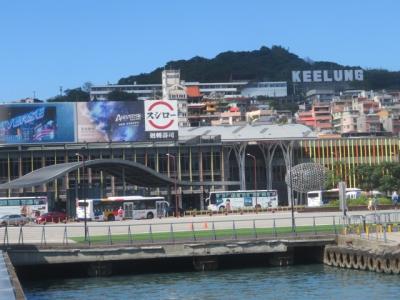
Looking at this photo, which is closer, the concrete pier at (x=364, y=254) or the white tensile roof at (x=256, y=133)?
the concrete pier at (x=364, y=254)

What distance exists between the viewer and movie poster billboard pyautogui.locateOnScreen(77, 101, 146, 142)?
140 m

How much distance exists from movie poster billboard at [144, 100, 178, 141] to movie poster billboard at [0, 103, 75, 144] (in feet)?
37.6

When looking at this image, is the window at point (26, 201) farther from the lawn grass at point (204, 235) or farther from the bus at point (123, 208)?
the lawn grass at point (204, 235)

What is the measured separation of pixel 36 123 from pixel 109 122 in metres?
11.0

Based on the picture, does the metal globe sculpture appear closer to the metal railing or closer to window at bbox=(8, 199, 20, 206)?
window at bbox=(8, 199, 20, 206)

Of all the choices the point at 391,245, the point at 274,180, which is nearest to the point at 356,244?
the point at 391,245

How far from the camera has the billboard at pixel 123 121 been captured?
140 m

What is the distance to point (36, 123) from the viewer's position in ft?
454

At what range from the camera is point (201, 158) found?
488ft

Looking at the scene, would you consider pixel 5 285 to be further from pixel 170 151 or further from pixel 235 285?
pixel 170 151

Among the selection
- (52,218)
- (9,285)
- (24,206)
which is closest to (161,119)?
(24,206)

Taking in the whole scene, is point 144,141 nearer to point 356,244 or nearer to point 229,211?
point 229,211

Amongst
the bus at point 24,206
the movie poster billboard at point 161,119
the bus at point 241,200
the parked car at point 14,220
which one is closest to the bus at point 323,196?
the bus at point 241,200

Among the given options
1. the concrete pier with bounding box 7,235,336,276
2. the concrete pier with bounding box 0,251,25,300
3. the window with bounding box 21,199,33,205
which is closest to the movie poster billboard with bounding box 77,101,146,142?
the window with bounding box 21,199,33,205
